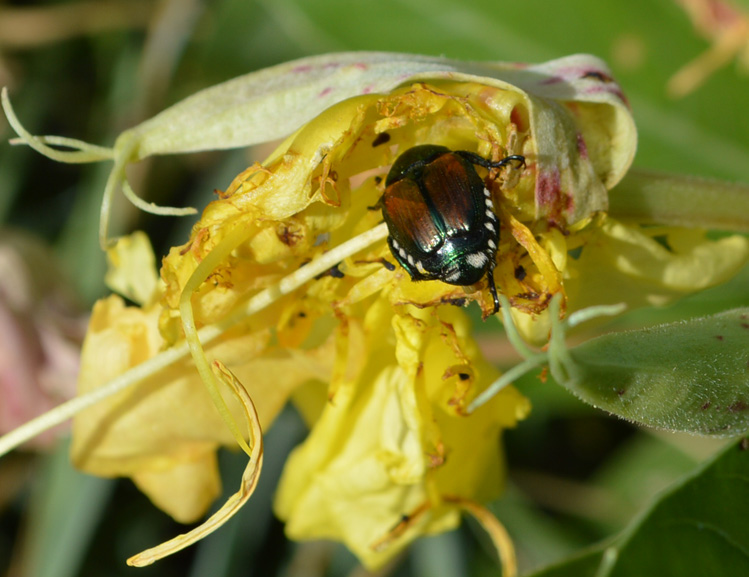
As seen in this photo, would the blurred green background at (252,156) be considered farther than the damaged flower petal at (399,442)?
Yes

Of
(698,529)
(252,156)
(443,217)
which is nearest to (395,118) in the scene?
(443,217)

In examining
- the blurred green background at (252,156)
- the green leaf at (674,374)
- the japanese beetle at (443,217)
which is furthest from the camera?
the blurred green background at (252,156)

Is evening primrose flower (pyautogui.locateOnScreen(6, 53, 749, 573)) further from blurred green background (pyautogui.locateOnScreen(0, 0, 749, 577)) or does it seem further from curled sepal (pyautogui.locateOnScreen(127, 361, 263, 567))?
blurred green background (pyautogui.locateOnScreen(0, 0, 749, 577))

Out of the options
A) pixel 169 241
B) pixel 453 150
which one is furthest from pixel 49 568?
pixel 453 150

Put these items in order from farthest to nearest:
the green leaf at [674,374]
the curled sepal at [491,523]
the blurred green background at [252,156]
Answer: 1. the blurred green background at [252,156]
2. the curled sepal at [491,523]
3. the green leaf at [674,374]

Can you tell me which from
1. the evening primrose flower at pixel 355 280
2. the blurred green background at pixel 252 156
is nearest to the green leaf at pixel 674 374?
the evening primrose flower at pixel 355 280

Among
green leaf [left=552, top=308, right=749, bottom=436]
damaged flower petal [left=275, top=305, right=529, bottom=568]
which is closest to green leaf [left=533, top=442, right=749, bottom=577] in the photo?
green leaf [left=552, top=308, right=749, bottom=436]

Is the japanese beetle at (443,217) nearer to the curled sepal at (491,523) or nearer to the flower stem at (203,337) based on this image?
the flower stem at (203,337)
